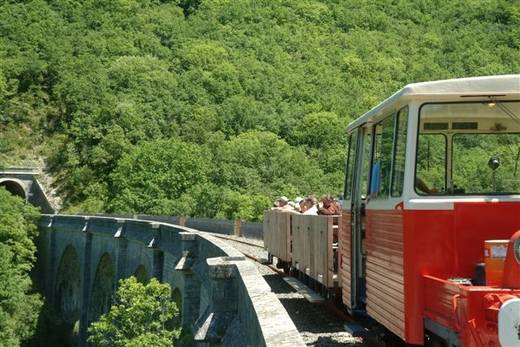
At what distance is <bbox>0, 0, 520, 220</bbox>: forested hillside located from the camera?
68.0 meters

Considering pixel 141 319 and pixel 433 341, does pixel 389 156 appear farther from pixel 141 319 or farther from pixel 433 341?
pixel 141 319

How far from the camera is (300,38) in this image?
116 metres

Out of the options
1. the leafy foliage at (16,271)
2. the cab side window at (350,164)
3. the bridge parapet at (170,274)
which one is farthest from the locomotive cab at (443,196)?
the leafy foliage at (16,271)

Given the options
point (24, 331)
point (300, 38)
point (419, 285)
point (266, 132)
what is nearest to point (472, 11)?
point (300, 38)

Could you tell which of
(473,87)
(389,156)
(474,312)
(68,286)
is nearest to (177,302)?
(389,156)

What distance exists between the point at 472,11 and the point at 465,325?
124324mm

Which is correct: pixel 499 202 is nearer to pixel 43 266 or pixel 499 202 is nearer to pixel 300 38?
pixel 43 266

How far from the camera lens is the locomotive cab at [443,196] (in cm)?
650

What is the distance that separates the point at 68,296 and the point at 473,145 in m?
40.9

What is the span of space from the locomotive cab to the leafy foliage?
31.3 metres

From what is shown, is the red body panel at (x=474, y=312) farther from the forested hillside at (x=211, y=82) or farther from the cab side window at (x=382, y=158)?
the forested hillside at (x=211, y=82)

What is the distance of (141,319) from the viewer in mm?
22031

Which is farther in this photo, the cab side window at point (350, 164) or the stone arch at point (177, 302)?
the stone arch at point (177, 302)

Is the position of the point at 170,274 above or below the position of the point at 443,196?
below
